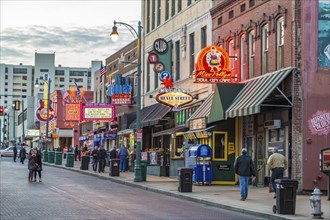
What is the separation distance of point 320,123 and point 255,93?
2979 mm

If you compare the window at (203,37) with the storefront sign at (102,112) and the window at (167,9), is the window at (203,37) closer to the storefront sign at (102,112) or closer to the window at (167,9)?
the window at (167,9)

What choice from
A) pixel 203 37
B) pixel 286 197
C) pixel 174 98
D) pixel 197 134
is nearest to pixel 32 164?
pixel 197 134

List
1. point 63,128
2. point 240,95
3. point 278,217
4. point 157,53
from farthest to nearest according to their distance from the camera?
1. point 63,128
2. point 157,53
3. point 240,95
4. point 278,217

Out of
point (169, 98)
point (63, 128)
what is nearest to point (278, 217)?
point (169, 98)

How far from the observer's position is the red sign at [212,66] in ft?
96.9

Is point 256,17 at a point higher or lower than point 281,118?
higher

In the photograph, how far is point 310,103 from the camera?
2517 centimetres

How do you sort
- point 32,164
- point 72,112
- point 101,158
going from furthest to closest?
1. point 72,112
2. point 101,158
3. point 32,164

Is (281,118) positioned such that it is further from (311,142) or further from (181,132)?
(181,132)

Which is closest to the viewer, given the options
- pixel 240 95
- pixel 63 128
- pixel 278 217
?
pixel 278 217

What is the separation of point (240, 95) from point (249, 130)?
6.62 ft

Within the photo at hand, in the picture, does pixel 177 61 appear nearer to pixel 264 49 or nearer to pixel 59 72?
pixel 264 49

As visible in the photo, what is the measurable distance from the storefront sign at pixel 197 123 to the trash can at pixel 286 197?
1344cm

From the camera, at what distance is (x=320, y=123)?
2512cm
